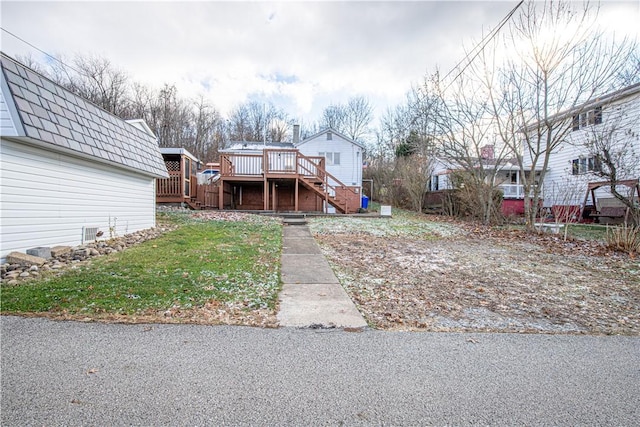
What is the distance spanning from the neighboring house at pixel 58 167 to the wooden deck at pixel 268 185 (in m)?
6.55

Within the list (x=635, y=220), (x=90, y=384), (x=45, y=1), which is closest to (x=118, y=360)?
(x=90, y=384)

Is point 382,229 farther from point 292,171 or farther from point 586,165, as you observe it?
point 586,165

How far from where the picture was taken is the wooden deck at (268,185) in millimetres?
14703

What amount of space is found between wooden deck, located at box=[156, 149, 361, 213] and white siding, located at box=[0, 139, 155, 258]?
269 inches

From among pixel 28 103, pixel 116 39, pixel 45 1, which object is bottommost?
pixel 28 103

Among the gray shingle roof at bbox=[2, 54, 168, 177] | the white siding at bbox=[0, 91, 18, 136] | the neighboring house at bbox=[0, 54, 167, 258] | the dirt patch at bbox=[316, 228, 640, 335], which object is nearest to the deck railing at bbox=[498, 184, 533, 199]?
the dirt patch at bbox=[316, 228, 640, 335]

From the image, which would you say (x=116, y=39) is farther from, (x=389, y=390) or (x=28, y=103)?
(x=389, y=390)

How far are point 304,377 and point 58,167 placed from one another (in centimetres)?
653

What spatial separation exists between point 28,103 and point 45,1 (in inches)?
236

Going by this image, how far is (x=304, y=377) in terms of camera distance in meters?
2.28

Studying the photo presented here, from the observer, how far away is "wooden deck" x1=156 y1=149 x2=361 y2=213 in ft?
48.2

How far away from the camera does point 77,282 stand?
13.8ft

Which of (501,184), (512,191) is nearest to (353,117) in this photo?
(512,191)

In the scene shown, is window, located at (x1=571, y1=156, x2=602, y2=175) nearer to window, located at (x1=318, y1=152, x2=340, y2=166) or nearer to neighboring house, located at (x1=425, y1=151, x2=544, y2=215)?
neighboring house, located at (x1=425, y1=151, x2=544, y2=215)
